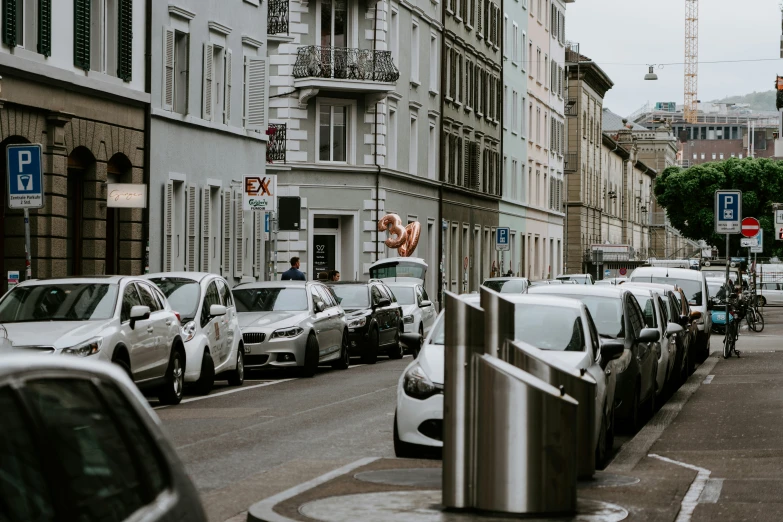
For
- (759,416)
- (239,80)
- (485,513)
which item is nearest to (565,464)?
(485,513)

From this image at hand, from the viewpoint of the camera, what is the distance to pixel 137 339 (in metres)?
17.1

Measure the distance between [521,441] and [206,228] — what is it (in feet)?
92.1

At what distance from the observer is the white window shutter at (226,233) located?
37.1 metres

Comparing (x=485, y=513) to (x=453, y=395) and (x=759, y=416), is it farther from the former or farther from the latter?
(x=759, y=416)

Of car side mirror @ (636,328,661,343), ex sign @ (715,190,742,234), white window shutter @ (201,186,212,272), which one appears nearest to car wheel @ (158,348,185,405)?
car side mirror @ (636,328,661,343)

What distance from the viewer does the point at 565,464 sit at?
8.38 metres

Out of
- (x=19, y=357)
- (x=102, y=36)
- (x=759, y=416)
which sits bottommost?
(x=759, y=416)

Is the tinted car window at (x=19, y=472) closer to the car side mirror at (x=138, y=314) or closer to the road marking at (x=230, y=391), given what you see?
the car side mirror at (x=138, y=314)

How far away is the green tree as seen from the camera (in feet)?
365

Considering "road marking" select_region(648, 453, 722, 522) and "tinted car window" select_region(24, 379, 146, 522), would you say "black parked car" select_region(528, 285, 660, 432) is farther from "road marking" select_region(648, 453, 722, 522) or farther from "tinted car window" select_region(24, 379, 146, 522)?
"tinted car window" select_region(24, 379, 146, 522)

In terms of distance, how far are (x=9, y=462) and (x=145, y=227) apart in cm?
2895

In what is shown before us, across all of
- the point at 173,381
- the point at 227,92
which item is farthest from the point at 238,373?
the point at 227,92

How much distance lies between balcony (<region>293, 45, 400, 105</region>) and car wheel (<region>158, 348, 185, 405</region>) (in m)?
30.5

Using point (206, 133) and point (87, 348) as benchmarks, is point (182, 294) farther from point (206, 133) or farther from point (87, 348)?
point (206, 133)
